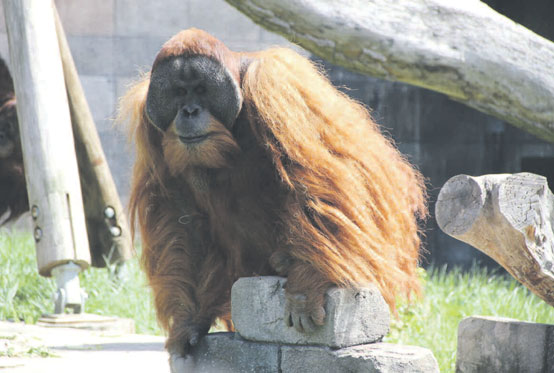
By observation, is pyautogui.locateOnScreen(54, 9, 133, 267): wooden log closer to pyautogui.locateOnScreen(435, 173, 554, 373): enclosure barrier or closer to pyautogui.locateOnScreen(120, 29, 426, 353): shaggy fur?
pyautogui.locateOnScreen(120, 29, 426, 353): shaggy fur

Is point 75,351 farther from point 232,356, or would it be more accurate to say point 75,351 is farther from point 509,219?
point 509,219

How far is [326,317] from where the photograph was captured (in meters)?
2.32

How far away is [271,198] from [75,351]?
140cm

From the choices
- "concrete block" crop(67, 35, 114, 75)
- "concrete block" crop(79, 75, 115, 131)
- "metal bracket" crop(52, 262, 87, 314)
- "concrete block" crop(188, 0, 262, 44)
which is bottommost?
"metal bracket" crop(52, 262, 87, 314)

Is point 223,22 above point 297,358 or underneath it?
above

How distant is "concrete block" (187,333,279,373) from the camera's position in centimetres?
246

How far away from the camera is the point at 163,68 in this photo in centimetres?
248

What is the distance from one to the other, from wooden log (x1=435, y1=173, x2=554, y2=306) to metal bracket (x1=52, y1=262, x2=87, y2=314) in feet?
7.22

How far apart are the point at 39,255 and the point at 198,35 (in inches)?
73.7

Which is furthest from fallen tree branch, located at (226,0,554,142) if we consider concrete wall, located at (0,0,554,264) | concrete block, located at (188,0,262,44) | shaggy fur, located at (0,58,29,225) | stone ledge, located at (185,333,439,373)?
concrete block, located at (188,0,262,44)

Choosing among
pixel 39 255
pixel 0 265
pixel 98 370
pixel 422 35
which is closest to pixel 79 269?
pixel 39 255

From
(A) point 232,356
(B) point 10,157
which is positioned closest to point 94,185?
(B) point 10,157

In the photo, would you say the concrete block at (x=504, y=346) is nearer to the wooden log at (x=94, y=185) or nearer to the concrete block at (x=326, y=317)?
the concrete block at (x=326, y=317)

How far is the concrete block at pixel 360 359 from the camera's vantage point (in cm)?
224
